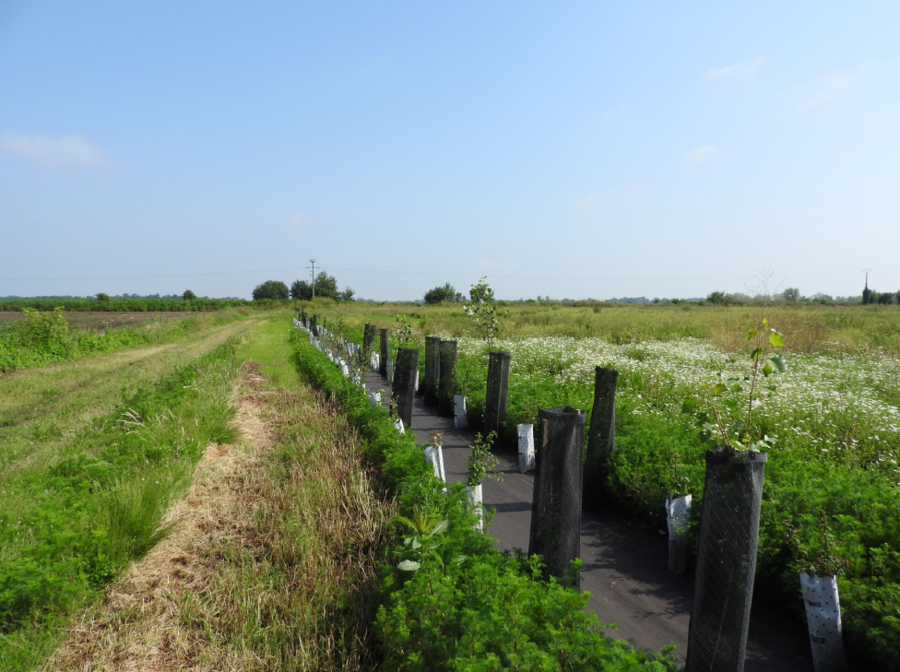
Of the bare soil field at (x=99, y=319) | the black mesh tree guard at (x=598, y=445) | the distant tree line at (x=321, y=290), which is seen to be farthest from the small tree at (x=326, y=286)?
the black mesh tree guard at (x=598, y=445)

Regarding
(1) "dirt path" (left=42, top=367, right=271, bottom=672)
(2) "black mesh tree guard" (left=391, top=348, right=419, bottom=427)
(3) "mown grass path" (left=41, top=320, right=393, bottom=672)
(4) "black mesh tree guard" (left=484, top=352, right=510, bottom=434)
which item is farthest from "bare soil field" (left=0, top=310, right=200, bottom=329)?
(4) "black mesh tree guard" (left=484, top=352, right=510, bottom=434)

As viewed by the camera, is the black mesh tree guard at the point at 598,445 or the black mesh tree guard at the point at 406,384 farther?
the black mesh tree guard at the point at 406,384

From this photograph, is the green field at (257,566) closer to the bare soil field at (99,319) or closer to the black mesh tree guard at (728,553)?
the black mesh tree guard at (728,553)

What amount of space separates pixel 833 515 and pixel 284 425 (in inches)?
295

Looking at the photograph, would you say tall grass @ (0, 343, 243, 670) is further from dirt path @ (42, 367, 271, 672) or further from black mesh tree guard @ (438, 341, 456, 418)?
black mesh tree guard @ (438, 341, 456, 418)

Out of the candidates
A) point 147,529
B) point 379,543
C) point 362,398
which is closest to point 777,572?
point 379,543

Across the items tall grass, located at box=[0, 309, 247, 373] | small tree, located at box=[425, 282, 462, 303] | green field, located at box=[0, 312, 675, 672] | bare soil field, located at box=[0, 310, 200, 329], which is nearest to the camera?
green field, located at box=[0, 312, 675, 672]

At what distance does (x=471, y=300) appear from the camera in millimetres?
14258

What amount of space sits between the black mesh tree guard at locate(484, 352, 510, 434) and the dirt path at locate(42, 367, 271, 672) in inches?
135

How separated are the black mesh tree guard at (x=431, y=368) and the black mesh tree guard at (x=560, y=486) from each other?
25.4 ft

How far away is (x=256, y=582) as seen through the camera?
13.6 ft

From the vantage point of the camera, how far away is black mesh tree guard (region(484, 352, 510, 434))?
299 inches

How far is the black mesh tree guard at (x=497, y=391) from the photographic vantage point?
299 inches

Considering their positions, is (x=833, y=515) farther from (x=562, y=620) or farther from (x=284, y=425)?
(x=284, y=425)
